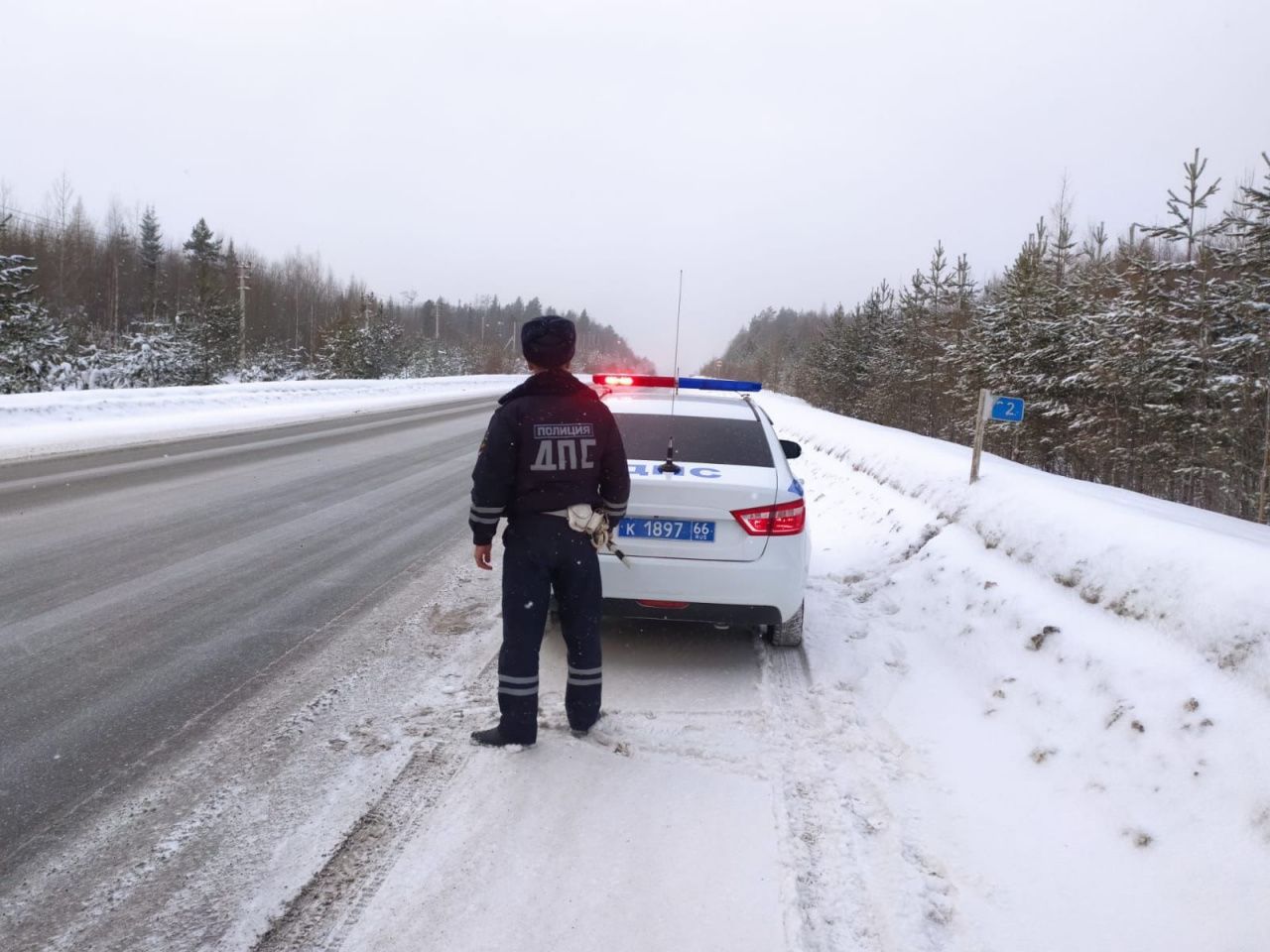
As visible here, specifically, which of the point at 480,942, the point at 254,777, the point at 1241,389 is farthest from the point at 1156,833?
the point at 1241,389

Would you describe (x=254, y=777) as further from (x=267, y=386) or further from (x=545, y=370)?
(x=267, y=386)

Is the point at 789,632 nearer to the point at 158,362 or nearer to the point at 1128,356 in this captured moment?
the point at 1128,356

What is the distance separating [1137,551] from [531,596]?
334 centimetres

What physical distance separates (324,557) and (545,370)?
151 inches

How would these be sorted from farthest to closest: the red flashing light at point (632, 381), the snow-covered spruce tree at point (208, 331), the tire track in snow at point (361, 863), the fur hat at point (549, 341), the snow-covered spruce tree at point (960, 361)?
the snow-covered spruce tree at point (208, 331)
the snow-covered spruce tree at point (960, 361)
the red flashing light at point (632, 381)
the fur hat at point (549, 341)
the tire track in snow at point (361, 863)

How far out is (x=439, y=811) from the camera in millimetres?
2898

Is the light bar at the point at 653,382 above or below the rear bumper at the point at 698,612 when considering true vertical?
above

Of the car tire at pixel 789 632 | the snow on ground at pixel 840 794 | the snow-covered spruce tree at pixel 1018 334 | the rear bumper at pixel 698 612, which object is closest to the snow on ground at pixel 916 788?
the snow on ground at pixel 840 794

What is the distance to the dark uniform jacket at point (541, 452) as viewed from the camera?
11.0 ft

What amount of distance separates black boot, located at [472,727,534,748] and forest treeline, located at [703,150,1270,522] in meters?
15.6

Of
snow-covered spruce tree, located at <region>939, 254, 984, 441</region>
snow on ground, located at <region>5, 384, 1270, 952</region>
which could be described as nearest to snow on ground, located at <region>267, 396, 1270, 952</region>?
snow on ground, located at <region>5, 384, 1270, 952</region>

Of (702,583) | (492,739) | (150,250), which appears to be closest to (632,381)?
(702,583)

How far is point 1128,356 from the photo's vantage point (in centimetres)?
1850

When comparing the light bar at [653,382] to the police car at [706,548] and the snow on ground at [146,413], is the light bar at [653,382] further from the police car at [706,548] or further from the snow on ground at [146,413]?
the snow on ground at [146,413]
